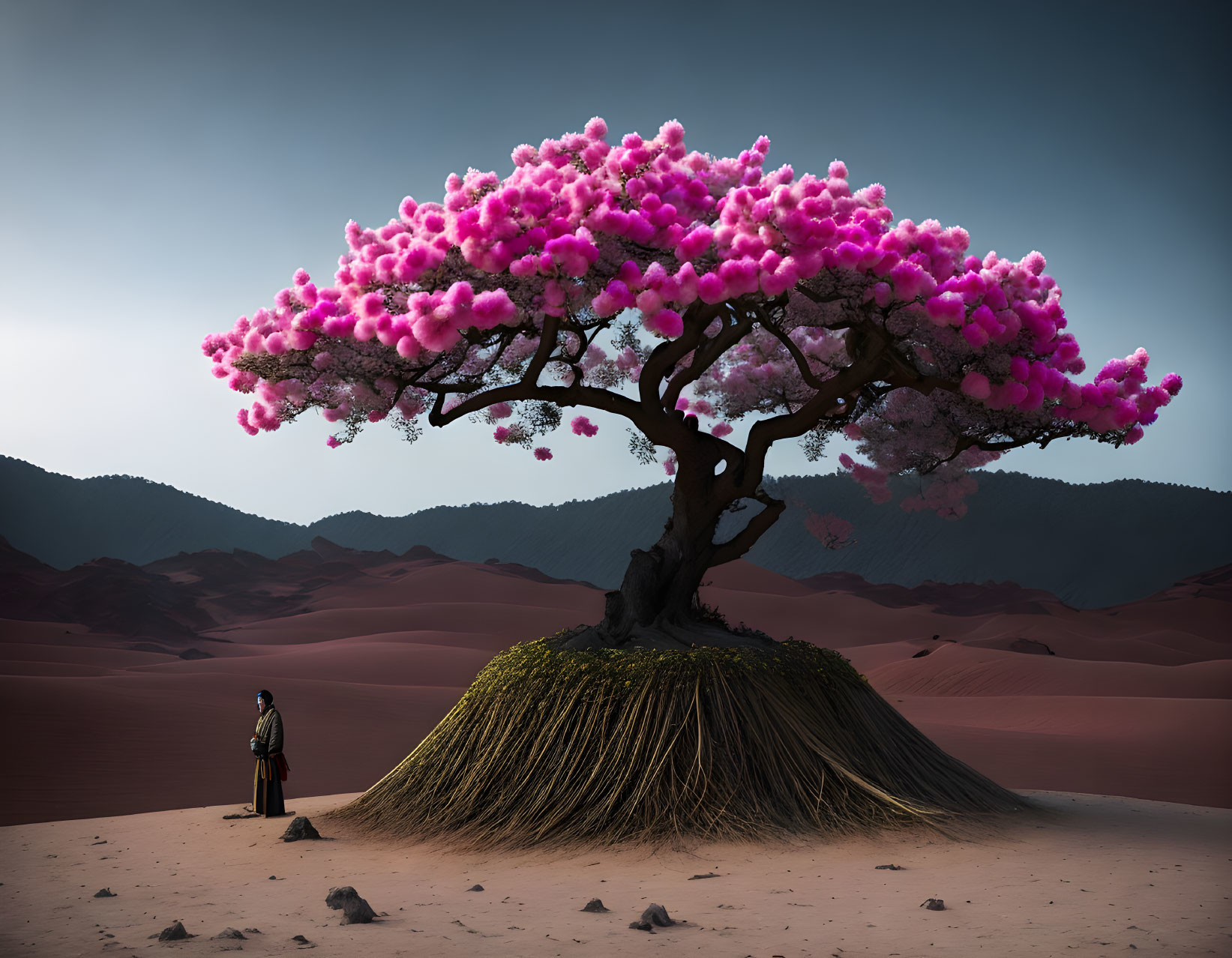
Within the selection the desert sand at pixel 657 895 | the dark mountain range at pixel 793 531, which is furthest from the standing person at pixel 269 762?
the dark mountain range at pixel 793 531

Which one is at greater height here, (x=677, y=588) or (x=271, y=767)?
(x=677, y=588)

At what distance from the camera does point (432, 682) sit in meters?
20.2

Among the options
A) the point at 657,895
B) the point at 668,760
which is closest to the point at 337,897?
the point at 657,895

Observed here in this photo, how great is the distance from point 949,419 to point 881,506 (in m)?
55.5

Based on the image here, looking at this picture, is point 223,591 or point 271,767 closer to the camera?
point 271,767

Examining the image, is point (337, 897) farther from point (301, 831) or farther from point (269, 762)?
point (269, 762)

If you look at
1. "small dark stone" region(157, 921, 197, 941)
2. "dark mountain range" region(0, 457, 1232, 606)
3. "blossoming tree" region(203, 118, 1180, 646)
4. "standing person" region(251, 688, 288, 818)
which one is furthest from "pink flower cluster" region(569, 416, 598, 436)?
"dark mountain range" region(0, 457, 1232, 606)

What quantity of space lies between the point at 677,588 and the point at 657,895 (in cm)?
323

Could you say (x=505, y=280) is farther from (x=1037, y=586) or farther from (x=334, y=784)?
(x=1037, y=586)

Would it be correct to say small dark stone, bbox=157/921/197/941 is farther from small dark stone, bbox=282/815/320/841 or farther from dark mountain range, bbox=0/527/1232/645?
dark mountain range, bbox=0/527/1232/645

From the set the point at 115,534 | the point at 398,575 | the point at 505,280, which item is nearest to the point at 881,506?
the point at 398,575

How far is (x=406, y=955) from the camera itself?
446cm

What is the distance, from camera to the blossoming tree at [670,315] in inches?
267

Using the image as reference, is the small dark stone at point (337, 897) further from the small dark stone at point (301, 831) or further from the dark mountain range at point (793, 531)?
the dark mountain range at point (793, 531)
